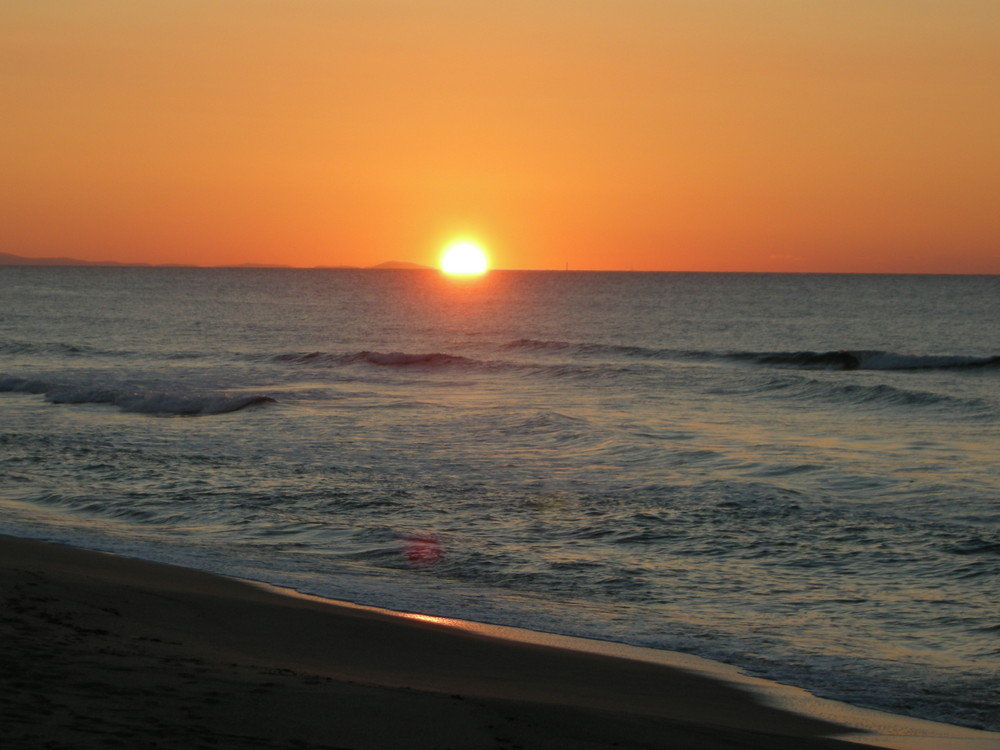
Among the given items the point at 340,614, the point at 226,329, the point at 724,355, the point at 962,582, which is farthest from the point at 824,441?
the point at 226,329

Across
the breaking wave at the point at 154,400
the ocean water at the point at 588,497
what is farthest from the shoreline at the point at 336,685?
the breaking wave at the point at 154,400

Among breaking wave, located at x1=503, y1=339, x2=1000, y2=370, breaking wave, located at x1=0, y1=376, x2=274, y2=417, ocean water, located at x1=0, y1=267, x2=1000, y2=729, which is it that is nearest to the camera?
ocean water, located at x1=0, y1=267, x2=1000, y2=729

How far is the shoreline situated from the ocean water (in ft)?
2.04

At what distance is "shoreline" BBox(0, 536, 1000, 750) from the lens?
5461mm

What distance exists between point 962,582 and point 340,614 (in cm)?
620

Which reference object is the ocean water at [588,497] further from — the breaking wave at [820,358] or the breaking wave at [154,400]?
the breaking wave at [820,358]

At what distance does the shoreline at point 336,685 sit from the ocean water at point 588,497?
623 mm

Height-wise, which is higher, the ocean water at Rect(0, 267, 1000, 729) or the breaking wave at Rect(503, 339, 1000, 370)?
the breaking wave at Rect(503, 339, 1000, 370)

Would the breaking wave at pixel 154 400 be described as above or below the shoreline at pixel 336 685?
above

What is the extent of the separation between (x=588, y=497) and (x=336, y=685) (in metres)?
8.51

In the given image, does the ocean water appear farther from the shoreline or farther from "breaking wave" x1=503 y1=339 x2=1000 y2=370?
"breaking wave" x1=503 y1=339 x2=1000 y2=370

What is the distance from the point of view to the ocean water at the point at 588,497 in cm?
918

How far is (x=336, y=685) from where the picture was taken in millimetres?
6543

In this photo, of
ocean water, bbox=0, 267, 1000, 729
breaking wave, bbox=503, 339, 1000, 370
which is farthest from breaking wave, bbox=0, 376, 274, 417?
breaking wave, bbox=503, 339, 1000, 370
